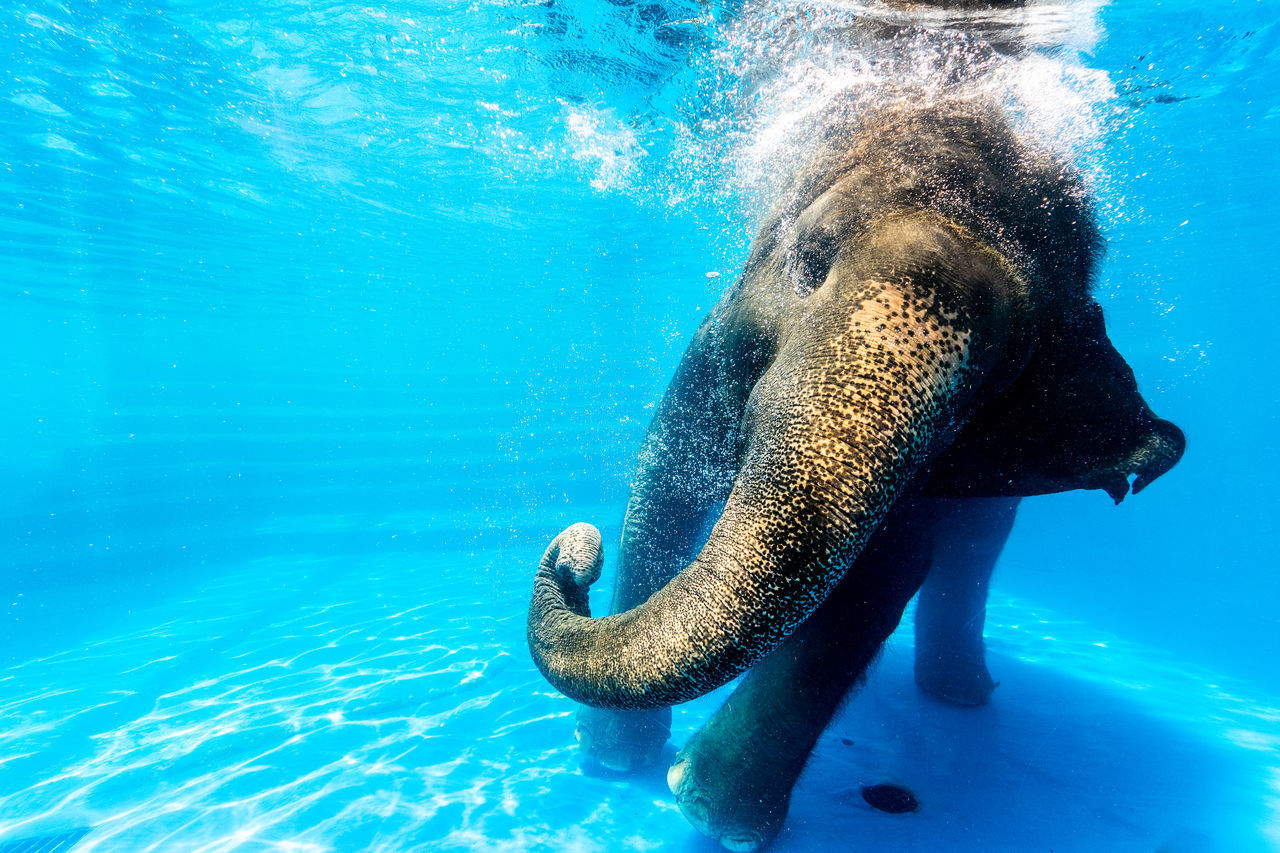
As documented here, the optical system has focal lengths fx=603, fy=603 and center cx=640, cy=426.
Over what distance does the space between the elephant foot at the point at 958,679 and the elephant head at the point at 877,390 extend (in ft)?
12.9

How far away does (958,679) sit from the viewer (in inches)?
208

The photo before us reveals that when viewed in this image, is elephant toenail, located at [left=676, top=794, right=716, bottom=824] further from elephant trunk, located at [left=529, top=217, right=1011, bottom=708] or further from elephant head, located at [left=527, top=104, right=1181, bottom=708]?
elephant trunk, located at [left=529, top=217, right=1011, bottom=708]

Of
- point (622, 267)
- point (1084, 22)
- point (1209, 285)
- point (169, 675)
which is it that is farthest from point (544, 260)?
point (1209, 285)

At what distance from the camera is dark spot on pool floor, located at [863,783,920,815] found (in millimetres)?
3713

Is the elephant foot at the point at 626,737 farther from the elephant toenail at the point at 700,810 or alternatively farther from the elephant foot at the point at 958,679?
the elephant foot at the point at 958,679

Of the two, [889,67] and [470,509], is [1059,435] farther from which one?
[470,509]

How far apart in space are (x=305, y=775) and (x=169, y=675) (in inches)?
250

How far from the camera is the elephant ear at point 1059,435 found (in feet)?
6.14

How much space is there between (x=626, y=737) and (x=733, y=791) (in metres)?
1.81

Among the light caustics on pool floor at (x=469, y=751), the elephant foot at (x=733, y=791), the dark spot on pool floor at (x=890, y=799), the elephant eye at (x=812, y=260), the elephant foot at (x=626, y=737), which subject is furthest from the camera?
the elephant foot at (x=626, y=737)

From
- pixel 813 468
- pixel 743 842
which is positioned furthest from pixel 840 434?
pixel 743 842

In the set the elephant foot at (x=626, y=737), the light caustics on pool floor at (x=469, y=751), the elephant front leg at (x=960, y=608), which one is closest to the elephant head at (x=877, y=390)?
the light caustics on pool floor at (x=469, y=751)

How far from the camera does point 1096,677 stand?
7.49 metres

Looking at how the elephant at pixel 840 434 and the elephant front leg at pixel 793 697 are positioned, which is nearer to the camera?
the elephant at pixel 840 434
